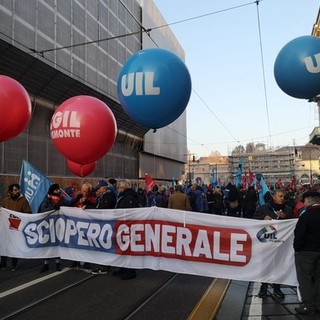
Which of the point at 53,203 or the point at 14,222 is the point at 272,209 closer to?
the point at 53,203

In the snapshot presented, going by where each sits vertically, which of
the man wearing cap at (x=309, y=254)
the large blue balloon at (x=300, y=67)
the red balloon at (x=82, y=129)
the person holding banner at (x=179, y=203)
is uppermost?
the large blue balloon at (x=300, y=67)

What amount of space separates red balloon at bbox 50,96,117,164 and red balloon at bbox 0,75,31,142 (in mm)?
606

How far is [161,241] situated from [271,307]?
6.52 ft

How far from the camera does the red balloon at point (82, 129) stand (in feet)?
25.3

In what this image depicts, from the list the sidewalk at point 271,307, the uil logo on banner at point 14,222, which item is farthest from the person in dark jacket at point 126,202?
the sidewalk at point 271,307

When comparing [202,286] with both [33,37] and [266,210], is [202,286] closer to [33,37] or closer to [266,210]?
[266,210]

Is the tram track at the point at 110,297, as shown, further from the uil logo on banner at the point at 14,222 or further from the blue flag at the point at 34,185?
the blue flag at the point at 34,185

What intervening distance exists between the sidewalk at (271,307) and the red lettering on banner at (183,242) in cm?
59

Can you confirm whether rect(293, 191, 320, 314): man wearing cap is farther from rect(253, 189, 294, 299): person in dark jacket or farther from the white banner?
rect(253, 189, 294, 299): person in dark jacket

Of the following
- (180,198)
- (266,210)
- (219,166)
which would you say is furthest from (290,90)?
(219,166)

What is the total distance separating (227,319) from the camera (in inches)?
210

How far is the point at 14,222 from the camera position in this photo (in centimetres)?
833

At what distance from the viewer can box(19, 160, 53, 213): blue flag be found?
32.3 ft

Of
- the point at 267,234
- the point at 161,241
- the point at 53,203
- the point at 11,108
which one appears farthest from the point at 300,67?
the point at 53,203
